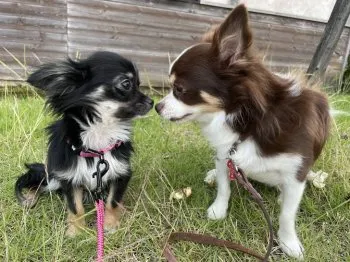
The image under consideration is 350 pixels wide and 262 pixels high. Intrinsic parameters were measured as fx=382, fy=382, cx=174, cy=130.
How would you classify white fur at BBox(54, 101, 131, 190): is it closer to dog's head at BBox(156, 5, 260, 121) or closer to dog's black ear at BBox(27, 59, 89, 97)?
dog's black ear at BBox(27, 59, 89, 97)

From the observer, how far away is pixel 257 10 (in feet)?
21.3

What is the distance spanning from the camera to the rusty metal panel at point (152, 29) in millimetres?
5770

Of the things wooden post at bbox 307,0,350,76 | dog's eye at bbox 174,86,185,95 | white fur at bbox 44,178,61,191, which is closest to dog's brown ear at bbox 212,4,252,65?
dog's eye at bbox 174,86,185,95

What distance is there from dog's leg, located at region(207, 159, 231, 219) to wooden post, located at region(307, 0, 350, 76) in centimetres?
177

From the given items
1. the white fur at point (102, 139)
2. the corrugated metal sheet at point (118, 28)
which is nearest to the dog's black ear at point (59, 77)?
the white fur at point (102, 139)

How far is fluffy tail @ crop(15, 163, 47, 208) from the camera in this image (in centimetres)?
246

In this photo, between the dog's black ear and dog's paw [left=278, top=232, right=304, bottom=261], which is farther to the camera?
dog's paw [left=278, top=232, right=304, bottom=261]

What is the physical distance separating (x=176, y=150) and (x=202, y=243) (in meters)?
1.07

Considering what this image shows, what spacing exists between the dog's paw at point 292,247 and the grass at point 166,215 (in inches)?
1.8

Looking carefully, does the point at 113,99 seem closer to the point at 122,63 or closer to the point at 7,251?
the point at 122,63

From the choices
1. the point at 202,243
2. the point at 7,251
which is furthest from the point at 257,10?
the point at 7,251

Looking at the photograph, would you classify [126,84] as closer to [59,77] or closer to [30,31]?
[59,77]

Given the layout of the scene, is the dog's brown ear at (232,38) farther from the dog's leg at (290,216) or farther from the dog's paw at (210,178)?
the dog's paw at (210,178)

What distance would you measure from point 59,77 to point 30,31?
13.5 ft
